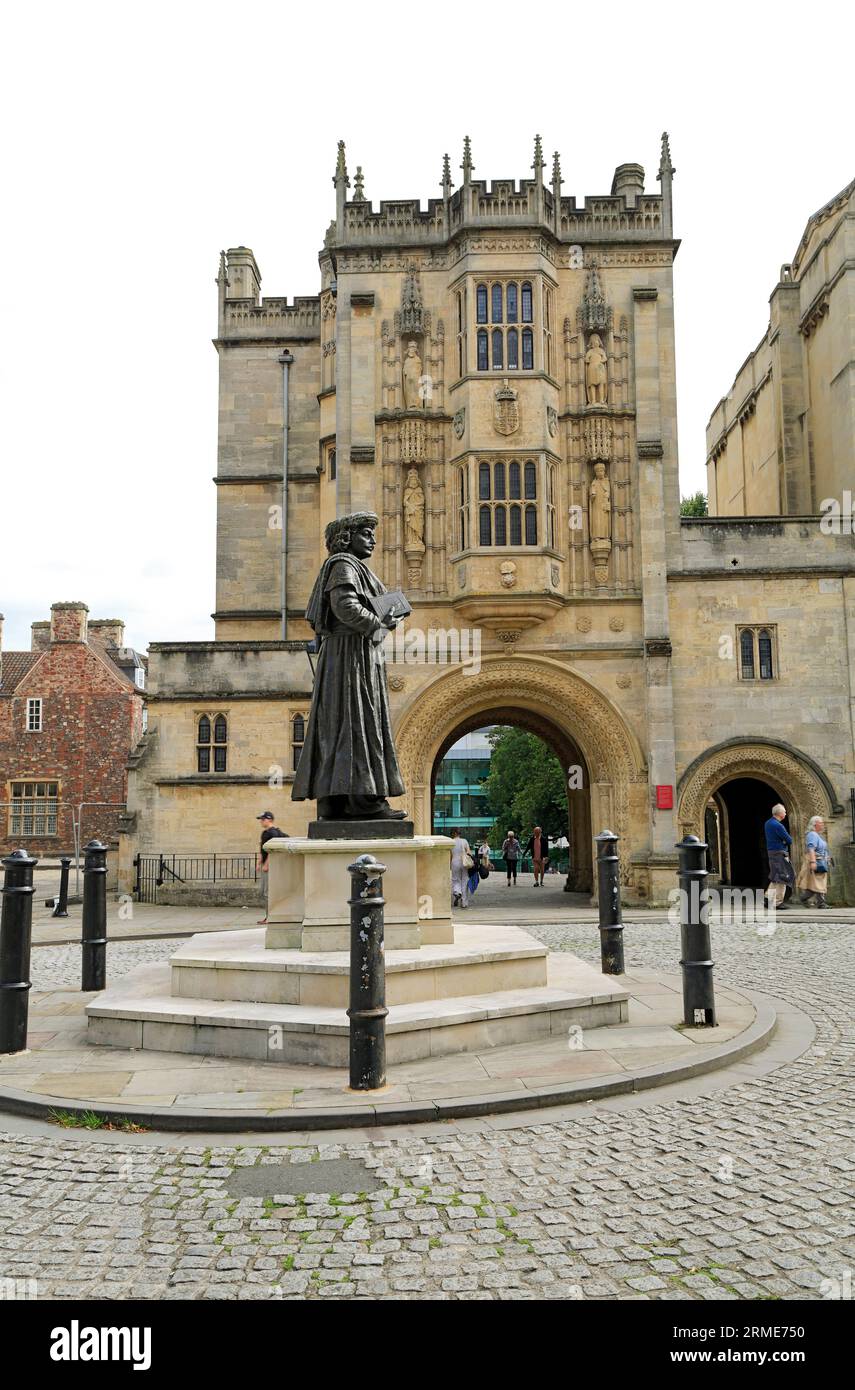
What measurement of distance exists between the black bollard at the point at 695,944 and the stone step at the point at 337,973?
1227 mm

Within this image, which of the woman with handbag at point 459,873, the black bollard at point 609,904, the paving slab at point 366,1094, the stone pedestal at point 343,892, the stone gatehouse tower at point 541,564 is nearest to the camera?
the paving slab at point 366,1094

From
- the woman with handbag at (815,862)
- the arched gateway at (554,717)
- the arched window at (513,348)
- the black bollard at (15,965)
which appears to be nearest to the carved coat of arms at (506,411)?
the arched window at (513,348)

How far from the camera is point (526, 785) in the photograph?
4834 cm

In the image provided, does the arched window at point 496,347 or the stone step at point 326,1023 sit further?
the arched window at point 496,347

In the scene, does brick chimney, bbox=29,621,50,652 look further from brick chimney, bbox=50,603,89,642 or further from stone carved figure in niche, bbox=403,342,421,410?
stone carved figure in niche, bbox=403,342,421,410

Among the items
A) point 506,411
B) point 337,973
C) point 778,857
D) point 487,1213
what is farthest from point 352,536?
point 506,411

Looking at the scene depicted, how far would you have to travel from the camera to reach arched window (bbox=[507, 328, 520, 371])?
23891 millimetres

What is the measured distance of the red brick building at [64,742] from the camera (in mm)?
43594

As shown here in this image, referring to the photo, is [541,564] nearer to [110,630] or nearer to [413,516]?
[413,516]

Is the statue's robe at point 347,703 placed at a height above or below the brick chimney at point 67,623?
below

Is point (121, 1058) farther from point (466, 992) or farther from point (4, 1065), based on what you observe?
point (466, 992)

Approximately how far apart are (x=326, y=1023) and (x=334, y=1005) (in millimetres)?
653

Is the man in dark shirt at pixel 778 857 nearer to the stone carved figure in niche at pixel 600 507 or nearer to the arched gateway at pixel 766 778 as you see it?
the arched gateway at pixel 766 778

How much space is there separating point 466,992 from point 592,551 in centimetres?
1714
